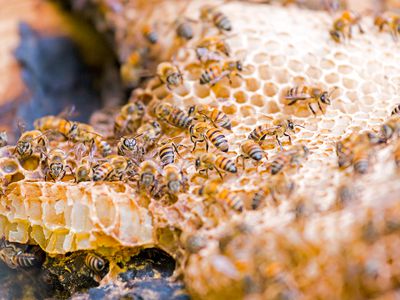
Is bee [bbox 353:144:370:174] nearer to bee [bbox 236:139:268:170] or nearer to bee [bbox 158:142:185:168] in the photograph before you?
bee [bbox 236:139:268:170]

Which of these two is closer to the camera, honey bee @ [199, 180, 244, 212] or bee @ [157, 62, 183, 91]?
honey bee @ [199, 180, 244, 212]

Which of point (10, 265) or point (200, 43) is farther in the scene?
point (200, 43)

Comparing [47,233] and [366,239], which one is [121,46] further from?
[366,239]

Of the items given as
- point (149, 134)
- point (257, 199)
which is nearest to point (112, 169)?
point (149, 134)

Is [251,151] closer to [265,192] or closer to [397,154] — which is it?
[265,192]

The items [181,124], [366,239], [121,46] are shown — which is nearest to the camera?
[366,239]

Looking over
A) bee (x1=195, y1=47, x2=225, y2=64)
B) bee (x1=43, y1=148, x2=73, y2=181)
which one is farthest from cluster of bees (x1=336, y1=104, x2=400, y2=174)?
bee (x1=43, y1=148, x2=73, y2=181)

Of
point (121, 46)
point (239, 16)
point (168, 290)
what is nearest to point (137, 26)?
point (121, 46)
